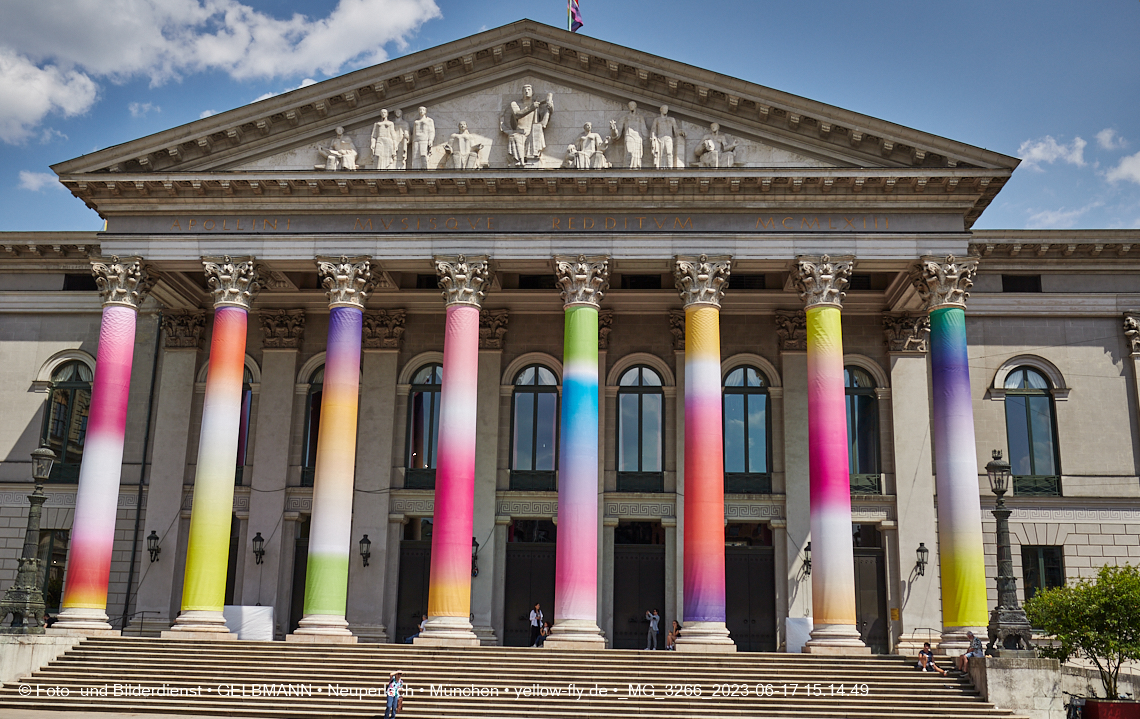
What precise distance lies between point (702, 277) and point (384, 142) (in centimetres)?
1033

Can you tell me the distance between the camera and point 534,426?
36.1 meters

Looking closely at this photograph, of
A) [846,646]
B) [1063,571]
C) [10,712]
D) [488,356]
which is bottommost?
[10,712]

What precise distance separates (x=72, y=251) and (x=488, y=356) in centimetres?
1569

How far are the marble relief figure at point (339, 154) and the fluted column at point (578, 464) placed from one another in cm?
696

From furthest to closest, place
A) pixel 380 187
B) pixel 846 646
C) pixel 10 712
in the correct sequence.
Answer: pixel 380 187 < pixel 846 646 < pixel 10 712

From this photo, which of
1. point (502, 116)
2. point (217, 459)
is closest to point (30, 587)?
point (217, 459)

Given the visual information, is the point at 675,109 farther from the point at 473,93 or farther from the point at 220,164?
the point at 220,164

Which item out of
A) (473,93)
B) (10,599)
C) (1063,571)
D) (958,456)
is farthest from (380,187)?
(1063,571)

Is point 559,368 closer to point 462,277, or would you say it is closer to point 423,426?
point 423,426

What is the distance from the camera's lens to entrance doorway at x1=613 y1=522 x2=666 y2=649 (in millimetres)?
34062

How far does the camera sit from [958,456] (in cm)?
2853

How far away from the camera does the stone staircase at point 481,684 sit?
23453 millimetres

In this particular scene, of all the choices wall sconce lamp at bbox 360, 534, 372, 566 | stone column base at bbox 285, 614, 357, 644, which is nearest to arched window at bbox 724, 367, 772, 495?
wall sconce lamp at bbox 360, 534, 372, 566

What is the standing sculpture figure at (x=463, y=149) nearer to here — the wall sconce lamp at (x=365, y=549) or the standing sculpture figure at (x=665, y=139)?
the standing sculpture figure at (x=665, y=139)
